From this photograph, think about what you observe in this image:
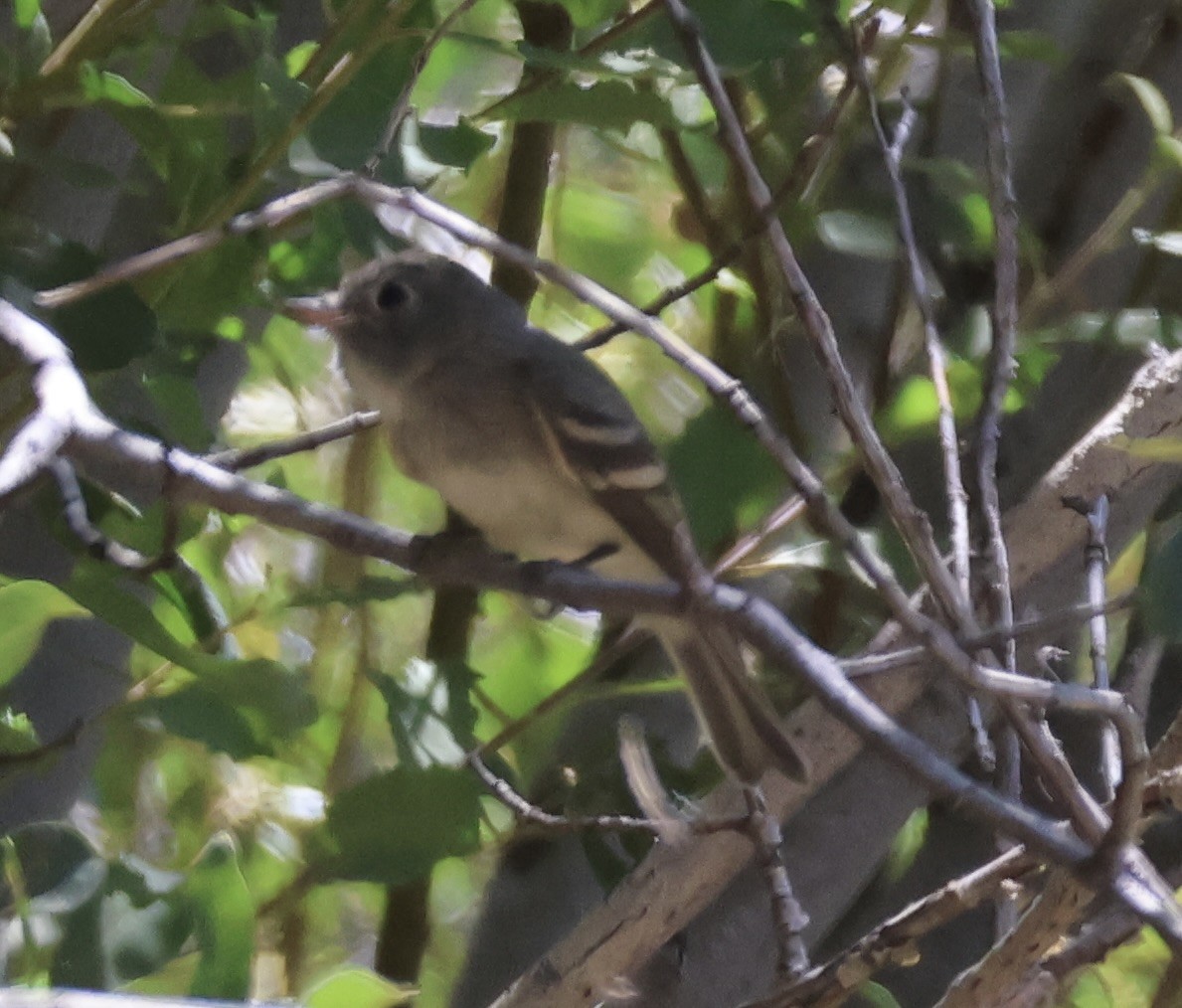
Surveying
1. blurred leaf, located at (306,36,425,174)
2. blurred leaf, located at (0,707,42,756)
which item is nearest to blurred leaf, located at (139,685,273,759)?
blurred leaf, located at (0,707,42,756)

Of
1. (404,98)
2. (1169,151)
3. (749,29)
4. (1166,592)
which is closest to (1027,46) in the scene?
(1169,151)

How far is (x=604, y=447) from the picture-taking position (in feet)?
3.43

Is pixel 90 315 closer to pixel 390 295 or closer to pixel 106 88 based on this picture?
pixel 106 88

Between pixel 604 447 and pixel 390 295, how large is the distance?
0.26 metres

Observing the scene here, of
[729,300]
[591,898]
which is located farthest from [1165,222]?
[591,898]

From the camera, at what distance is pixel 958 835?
1223 mm

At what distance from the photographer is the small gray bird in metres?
1.03

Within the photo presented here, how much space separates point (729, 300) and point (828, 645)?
0.34 meters

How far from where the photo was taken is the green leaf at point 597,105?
2.95 ft

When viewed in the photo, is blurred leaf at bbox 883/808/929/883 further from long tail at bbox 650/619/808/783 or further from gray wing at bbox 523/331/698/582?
gray wing at bbox 523/331/698/582

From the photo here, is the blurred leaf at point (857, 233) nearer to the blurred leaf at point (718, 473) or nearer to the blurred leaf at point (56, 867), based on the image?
the blurred leaf at point (718, 473)

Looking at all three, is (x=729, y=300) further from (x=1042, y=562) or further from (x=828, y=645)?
(x=1042, y=562)

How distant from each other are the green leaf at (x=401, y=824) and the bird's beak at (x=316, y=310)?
0.38 m

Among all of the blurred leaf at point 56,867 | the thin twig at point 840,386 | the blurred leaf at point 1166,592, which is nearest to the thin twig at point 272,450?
the blurred leaf at point 56,867
